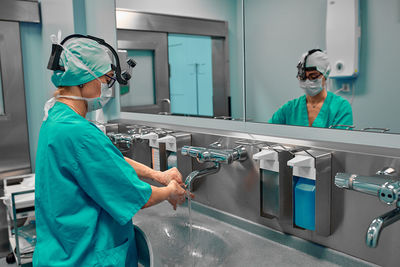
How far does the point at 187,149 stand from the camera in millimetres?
1255

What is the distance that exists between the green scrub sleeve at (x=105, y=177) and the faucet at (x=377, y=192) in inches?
21.9

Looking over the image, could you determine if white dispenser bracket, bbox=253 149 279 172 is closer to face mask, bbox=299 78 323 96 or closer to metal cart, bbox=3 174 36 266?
face mask, bbox=299 78 323 96

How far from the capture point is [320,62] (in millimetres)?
1095

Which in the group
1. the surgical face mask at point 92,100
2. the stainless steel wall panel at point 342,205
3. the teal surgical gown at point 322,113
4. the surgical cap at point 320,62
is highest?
the surgical cap at point 320,62

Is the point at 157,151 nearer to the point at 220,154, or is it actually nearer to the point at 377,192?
the point at 220,154

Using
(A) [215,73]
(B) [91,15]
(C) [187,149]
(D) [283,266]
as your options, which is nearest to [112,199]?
(C) [187,149]

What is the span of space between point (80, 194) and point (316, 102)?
2.56ft

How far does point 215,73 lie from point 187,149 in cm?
41

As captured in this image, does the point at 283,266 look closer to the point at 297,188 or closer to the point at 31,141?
the point at 297,188

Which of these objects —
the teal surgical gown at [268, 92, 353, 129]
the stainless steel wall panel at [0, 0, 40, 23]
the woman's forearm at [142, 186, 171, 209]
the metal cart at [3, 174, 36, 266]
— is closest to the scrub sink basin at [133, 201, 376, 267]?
the woman's forearm at [142, 186, 171, 209]

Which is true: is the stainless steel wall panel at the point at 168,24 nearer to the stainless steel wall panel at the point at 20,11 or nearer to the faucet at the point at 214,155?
the faucet at the point at 214,155

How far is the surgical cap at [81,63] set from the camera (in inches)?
41.1

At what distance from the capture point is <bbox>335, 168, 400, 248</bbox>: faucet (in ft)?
2.14

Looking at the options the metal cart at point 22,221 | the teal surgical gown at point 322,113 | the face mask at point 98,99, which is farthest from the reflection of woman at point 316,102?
the metal cart at point 22,221
